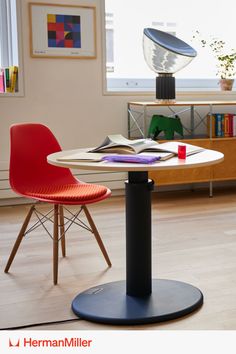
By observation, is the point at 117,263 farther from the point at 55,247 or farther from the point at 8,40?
the point at 8,40

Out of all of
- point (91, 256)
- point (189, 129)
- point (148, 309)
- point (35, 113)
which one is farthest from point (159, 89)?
point (148, 309)

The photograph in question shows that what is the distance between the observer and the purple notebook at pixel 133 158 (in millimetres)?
1911

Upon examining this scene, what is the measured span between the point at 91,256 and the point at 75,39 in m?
2.14

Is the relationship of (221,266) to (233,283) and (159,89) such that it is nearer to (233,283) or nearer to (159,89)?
(233,283)

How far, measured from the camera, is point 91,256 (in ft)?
9.71

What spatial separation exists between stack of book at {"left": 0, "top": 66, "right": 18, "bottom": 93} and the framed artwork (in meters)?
0.21

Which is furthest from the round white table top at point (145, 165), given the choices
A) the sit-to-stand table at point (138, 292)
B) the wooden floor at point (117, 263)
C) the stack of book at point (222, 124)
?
the stack of book at point (222, 124)

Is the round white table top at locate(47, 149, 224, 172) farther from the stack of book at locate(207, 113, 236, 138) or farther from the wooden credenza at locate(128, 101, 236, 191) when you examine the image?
the stack of book at locate(207, 113, 236, 138)

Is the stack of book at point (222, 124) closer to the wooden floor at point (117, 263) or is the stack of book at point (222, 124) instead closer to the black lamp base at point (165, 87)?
the black lamp base at point (165, 87)

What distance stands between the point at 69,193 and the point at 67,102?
197cm

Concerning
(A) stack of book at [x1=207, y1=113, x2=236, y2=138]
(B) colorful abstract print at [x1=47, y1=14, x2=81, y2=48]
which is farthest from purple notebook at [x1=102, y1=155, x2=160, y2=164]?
(A) stack of book at [x1=207, y1=113, x2=236, y2=138]

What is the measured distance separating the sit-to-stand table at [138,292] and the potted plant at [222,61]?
2.89 metres

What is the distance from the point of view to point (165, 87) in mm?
4324

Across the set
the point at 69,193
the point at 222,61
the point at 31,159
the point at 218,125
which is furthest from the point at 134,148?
the point at 222,61
